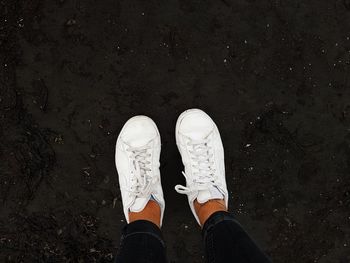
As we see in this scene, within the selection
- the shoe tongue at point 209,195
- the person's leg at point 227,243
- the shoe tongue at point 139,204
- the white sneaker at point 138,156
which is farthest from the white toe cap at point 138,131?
the person's leg at point 227,243

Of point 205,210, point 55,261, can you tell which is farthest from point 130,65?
point 55,261

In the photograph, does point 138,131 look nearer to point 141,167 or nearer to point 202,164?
point 141,167

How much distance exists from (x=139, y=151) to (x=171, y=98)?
0.32 metres

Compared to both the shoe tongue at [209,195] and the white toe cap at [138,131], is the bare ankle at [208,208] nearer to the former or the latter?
the shoe tongue at [209,195]

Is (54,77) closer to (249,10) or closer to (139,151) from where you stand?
(139,151)

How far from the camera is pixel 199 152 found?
191cm

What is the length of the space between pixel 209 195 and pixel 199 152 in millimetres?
232

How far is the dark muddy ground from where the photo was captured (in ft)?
6.16

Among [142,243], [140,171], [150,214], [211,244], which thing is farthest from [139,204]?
[211,244]

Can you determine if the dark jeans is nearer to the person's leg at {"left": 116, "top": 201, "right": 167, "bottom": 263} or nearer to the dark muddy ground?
the person's leg at {"left": 116, "top": 201, "right": 167, "bottom": 263}

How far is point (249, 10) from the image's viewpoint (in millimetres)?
1877

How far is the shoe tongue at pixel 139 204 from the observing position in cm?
179

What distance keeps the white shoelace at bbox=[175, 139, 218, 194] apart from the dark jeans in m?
0.25

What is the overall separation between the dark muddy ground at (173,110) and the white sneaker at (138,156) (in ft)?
0.22
